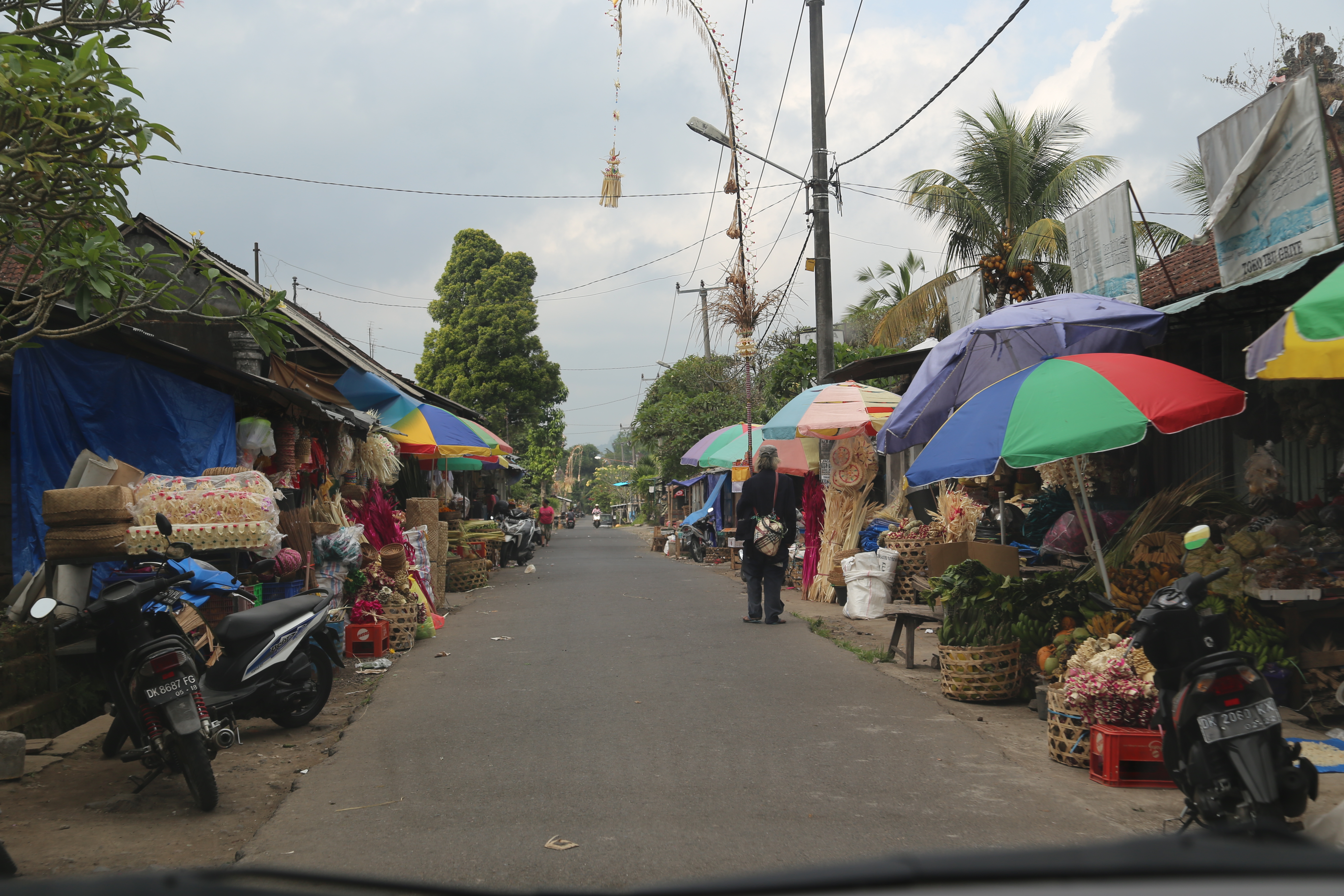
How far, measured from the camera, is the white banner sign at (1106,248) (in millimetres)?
9211

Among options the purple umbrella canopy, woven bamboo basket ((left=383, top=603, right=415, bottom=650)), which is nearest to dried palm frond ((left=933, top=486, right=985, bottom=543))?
the purple umbrella canopy

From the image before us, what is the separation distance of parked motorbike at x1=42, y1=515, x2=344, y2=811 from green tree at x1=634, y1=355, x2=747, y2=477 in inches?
867

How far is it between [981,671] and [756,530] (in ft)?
15.6

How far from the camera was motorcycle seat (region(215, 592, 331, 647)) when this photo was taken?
6.23 meters

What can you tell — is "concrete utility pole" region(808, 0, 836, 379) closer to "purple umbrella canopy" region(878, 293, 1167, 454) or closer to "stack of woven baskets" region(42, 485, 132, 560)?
"purple umbrella canopy" region(878, 293, 1167, 454)

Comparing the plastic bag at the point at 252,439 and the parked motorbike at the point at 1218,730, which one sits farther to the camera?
the plastic bag at the point at 252,439

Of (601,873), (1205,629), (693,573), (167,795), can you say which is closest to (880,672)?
(1205,629)

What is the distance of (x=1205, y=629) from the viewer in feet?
14.1

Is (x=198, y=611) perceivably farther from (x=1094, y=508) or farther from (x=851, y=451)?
(x=851, y=451)

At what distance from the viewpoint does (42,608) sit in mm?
5324

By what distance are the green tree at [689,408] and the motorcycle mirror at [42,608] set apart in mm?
23524

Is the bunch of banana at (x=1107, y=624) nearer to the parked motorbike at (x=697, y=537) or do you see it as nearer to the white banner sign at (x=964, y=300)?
the white banner sign at (x=964, y=300)

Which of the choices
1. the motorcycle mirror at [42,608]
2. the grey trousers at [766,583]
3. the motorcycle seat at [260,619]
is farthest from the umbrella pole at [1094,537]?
the motorcycle mirror at [42,608]

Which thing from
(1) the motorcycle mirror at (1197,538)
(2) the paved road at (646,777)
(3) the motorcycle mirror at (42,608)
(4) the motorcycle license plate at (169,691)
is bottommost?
(2) the paved road at (646,777)
